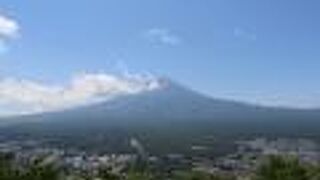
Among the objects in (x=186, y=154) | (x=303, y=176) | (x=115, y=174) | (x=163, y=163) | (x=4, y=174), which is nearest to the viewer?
(x=4, y=174)

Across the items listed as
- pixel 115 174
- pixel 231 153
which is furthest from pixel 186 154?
pixel 115 174

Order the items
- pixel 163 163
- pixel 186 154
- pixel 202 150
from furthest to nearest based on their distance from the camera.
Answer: pixel 202 150
pixel 186 154
pixel 163 163

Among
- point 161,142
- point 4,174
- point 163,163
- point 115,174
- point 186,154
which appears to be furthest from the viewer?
point 161,142

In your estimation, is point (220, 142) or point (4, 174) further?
point (220, 142)

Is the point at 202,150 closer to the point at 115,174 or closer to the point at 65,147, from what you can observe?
the point at 65,147

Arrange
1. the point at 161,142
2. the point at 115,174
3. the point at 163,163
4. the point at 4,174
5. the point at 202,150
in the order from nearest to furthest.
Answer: the point at 4,174 < the point at 115,174 < the point at 163,163 < the point at 202,150 < the point at 161,142

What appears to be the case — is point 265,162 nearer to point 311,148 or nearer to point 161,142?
point 311,148

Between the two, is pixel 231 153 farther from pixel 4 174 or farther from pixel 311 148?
pixel 4 174

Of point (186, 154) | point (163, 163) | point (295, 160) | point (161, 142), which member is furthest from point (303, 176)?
point (161, 142)

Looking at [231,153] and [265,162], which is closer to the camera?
[265,162]
